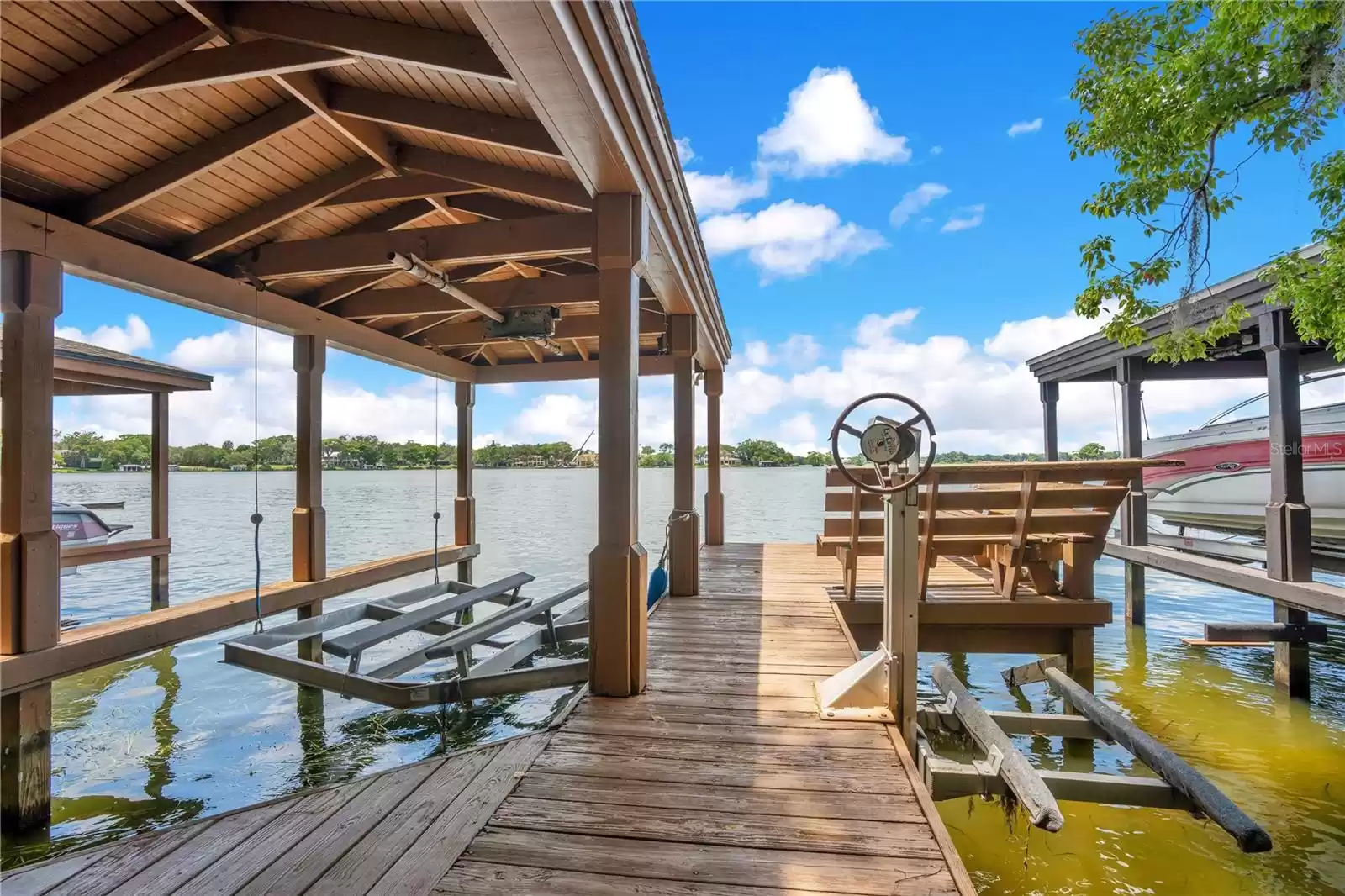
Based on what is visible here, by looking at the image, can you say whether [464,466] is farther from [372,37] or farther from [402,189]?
[372,37]

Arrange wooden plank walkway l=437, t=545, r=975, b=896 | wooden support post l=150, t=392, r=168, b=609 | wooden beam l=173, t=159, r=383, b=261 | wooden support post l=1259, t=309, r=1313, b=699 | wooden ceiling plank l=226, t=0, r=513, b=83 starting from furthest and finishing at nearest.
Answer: wooden support post l=150, t=392, r=168, b=609 → wooden support post l=1259, t=309, r=1313, b=699 → wooden beam l=173, t=159, r=383, b=261 → wooden ceiling plank l=226, t=0, r=513, b=83 → wooden plank walkway l=437, t=545, r=975, b=896

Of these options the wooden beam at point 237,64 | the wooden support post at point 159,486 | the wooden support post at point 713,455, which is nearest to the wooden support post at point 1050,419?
the wooden support post at point 713,455

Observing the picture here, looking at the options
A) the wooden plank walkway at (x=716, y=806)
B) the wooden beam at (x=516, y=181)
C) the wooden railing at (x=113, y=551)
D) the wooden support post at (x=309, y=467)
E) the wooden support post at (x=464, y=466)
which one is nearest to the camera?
the wooden plank walkway at (x=716, y=806)

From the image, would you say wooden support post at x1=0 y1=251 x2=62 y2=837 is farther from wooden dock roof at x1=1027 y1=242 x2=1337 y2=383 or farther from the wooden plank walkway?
wooden dock roof at x1=1027 y1=242 x2=1337 y2=383

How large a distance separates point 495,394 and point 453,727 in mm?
5346

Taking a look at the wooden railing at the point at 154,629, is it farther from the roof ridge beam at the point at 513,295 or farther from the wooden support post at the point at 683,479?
the wooden support post at the point at 683,479

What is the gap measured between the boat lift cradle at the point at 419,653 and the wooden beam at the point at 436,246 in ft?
8.49

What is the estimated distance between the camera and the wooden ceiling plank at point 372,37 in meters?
2.38

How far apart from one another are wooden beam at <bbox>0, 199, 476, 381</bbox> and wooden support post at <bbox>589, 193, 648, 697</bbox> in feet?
10.6

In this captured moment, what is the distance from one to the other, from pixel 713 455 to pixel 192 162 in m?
5.99

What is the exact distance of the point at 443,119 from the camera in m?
3.28

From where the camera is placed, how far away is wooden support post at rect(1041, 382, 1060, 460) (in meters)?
9.26

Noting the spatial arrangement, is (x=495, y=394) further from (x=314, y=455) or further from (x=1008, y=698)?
(x=1008, y=698)

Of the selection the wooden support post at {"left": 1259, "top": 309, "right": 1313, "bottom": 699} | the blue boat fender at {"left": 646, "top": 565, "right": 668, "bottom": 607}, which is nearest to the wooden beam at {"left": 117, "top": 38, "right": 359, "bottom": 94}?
the blue boat fender at {"left": 646, "top": 565, "right": 668, "bottom": 607}
